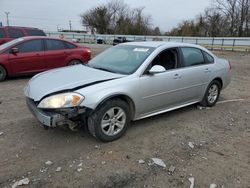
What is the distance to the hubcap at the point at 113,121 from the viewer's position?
12.8 ft

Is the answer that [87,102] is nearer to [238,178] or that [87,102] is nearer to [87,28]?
[238,178]

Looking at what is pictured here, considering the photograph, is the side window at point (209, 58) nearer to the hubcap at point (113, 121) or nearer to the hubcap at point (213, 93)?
the hubcap at point (213, 93)

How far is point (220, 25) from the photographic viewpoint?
51.7 metres

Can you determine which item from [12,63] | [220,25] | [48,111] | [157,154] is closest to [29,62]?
[12,63]

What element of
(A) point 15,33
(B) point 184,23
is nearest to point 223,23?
(B) point 184,23

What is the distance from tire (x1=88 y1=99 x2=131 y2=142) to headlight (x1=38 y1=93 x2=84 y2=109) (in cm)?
31

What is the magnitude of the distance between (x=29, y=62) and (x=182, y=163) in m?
6.48

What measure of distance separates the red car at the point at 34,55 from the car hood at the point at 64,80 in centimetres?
417

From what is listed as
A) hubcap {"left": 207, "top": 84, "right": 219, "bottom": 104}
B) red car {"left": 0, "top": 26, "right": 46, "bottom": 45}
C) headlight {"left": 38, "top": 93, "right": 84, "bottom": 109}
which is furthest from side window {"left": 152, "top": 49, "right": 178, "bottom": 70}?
red car {"left": 0, "top": 26, "right": 46, "bottom": 45}

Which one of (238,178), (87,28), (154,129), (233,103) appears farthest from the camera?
(87,28)

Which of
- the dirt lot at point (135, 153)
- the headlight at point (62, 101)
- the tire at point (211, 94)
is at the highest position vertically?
the headlight at point (62, 101)

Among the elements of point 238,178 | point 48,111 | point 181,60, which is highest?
point 181,60

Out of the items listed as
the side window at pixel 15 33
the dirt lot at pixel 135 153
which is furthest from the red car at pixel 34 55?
the side window at pixel 15 33

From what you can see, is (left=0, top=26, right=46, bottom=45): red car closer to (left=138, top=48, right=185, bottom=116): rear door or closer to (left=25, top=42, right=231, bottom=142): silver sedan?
(left=25, top=42, right=231, bottom=142): silver sedan
